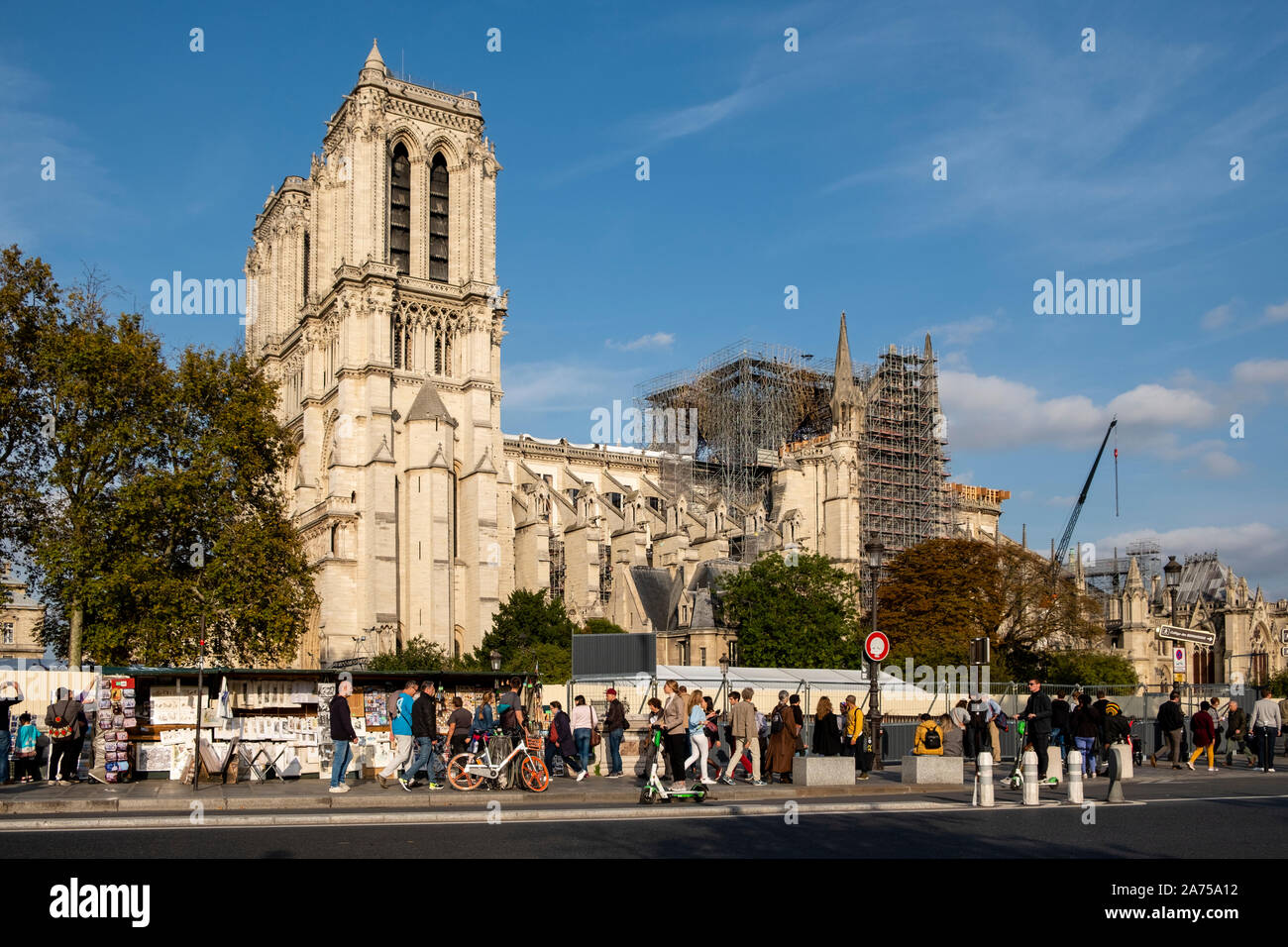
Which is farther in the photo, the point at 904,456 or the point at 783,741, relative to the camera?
the point at 904,456

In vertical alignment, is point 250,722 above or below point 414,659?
above

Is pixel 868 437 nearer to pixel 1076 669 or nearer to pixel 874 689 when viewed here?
pixel 1076 669

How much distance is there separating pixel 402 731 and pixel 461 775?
1.13 m

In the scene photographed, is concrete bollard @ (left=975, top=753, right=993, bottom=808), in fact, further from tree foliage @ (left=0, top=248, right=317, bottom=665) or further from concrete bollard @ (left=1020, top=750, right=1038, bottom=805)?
tree foliage @ (left=0, top=248, right=317, bottom=665)

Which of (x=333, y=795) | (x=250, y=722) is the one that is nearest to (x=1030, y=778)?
(x=333, y=795)

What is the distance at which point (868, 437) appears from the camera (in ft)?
274

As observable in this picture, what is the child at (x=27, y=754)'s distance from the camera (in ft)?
71.8

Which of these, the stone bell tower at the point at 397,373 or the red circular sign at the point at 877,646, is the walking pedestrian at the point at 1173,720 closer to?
the red circular sign at the point at 877,646

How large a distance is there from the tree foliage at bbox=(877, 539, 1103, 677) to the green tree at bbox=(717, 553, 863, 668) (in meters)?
2.53

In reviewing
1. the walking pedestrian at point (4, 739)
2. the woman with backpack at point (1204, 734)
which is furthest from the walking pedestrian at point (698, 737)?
the woman with backpack at point (1204, 734)

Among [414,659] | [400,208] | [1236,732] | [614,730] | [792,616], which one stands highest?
[400,208]

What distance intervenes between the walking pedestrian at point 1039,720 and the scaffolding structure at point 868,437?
2368 inches

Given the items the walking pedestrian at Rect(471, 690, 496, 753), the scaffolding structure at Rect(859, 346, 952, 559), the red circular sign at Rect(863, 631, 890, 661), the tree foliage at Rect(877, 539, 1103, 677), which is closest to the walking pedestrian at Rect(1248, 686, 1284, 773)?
the red circular sign at Rect(863, 631, 890, 661)

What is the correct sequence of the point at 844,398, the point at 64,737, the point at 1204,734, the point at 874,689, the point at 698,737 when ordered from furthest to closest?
the point at 844,398, the point at 1204,734, the point at 874,689, the point at 64,737, the point at 698,737
